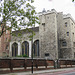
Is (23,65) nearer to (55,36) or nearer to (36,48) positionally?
(55,36)

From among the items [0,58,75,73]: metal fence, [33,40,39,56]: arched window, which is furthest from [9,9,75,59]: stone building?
[0,58,75,73]: metal fence

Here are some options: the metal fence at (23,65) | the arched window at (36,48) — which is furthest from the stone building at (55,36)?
the metal fence at (23,65)

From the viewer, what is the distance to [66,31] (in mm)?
48406

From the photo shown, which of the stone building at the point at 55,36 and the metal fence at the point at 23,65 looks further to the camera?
the stone building at the point at 55,36

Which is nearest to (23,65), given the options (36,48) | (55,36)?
(55,36)

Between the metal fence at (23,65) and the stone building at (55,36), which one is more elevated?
the stone building at (55,36)

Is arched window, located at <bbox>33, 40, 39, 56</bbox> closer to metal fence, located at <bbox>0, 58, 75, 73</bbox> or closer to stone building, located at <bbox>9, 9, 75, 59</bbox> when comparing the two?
stone building, located at <bbox>9, 9, 75, 59</bbox>

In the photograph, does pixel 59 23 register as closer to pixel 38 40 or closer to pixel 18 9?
→ pixel 38 40

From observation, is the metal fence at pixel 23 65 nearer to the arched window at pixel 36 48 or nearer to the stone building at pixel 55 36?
the stone building at pixel 55 36

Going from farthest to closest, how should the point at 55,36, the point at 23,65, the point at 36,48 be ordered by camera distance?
the point at 36,48
the point at 55,36
the point at 23,65

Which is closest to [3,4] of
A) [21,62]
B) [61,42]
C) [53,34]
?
[21,62]

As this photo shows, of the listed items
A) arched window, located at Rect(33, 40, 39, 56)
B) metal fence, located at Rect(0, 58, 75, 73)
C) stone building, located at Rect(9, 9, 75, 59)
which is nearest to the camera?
metal fence, located at Rect(0, 58, 75, 73)

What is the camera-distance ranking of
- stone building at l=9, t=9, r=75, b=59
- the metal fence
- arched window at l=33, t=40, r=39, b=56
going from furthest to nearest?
1. arched window at l=33, t=40, r=39, b=56
2. stone building at l=9, t=9, r=75, b=59
3. the metal fence

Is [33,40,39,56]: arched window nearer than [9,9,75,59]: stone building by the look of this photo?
No
